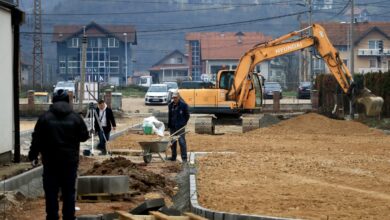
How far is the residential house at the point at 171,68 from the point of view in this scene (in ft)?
532

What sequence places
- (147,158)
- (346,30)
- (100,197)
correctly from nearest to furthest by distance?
1. (100,197)
2. (147,158)
3. (346,30)

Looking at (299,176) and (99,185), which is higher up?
(99,185)

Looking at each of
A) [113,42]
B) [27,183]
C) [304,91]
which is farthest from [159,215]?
[113,42]

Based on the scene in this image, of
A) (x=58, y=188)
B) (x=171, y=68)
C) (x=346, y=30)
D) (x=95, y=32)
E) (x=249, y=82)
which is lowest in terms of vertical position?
(x=58, y=188)

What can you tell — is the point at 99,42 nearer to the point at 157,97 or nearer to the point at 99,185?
the point at 157,97

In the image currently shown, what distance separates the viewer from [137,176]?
18047mm

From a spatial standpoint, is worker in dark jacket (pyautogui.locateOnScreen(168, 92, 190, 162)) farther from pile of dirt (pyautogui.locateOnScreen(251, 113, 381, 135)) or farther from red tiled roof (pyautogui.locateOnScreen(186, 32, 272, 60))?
red tiled roof (pyautogui.locateOnScreen(186, 32, 272, 60))

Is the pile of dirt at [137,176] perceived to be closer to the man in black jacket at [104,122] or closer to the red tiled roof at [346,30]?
the man in black jacket at [104,122]

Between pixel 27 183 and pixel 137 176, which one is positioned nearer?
pixel 27 183

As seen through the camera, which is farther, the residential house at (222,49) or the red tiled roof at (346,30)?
the residential house at (222,49)

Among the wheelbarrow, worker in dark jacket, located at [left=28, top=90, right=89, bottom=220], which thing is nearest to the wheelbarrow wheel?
the wheelbarrow

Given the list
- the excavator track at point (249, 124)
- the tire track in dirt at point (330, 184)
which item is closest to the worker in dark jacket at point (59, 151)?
the tire track in dirt at point (330, 184)

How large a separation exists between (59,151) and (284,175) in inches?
312

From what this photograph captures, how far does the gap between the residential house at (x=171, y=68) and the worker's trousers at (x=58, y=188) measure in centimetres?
14634
